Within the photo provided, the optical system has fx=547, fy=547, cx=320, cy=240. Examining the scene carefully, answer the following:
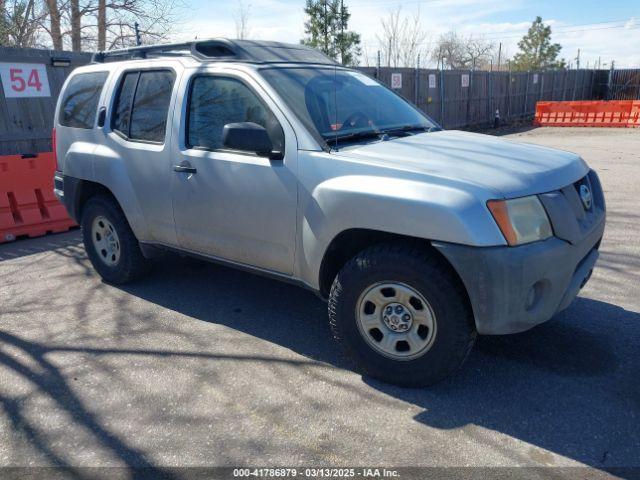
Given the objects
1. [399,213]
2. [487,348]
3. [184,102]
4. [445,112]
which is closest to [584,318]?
[487,348]

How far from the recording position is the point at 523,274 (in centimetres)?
284

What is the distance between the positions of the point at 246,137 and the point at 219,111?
0.70m

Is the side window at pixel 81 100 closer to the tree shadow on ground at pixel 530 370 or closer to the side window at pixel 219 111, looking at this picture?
the side window at pixel 219 111

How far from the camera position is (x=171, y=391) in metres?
3.41

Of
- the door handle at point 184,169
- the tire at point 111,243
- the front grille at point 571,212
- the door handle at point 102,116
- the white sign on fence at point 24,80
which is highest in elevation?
the white sign on fence at point 24,80

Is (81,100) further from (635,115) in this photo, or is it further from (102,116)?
(635,115)

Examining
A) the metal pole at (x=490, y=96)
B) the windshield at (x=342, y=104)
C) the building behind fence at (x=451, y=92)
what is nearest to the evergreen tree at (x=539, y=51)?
the building behind fence at (x=451, y=92)

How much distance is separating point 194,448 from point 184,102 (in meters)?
2.57

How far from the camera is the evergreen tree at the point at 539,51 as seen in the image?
176 feet

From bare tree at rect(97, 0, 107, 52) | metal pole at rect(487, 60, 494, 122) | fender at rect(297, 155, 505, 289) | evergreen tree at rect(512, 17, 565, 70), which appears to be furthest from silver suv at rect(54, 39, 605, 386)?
evergreen tree at rect(512, 17, 565, 70)

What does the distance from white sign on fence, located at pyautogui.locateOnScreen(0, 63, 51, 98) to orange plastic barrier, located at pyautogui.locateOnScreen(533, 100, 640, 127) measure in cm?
1943

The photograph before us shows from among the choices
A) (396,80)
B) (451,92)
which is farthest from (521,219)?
(451,92)

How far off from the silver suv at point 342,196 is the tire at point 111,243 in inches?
0.8

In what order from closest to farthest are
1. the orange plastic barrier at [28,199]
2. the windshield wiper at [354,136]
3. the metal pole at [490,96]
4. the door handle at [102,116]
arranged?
the windshield wiper at [354,136] → the door handle at [102,116] → the orange plastic barrier at [28,199] → the metal pole at [490,96]
